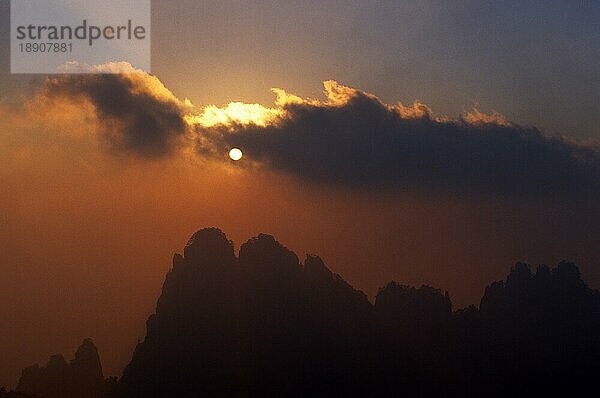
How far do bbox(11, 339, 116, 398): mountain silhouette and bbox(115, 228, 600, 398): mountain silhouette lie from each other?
0.31m

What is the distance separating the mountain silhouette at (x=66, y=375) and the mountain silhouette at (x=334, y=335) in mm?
306

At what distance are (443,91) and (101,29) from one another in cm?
378

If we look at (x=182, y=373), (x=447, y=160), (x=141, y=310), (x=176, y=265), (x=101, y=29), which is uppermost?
(x=101, y=29)

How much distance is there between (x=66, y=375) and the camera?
20.3 feet

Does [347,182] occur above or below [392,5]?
below

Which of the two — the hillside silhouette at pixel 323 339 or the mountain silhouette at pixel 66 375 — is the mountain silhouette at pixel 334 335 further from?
the mountain silhouette at pixel 66 375

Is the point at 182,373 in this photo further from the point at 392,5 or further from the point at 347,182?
the point at 392,5

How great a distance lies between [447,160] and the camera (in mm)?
6520

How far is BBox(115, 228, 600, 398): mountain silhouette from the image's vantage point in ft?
20.9

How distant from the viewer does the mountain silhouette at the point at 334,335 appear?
6.36 m

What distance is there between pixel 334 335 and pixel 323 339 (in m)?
0.18

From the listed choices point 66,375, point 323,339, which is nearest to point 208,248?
point 323,339

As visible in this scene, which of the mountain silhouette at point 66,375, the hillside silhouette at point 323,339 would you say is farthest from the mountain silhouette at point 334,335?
the mountain silhouette at point 66,375

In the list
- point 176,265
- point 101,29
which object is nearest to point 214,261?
point 176,265
